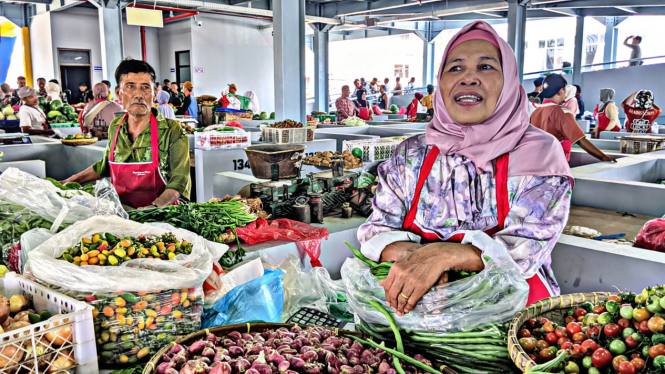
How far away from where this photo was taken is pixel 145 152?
3.13m

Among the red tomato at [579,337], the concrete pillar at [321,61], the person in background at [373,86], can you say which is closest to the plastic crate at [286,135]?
the red tomato at [579,337]

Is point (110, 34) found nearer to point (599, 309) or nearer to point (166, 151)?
point (166, 151)

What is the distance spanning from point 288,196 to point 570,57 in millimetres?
24288

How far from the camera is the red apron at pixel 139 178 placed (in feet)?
10.3

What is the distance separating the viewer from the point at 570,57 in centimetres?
2406

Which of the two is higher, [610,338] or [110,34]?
[110,34]

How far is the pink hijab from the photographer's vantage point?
1.60 meters

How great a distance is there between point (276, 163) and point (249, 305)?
6.56ft

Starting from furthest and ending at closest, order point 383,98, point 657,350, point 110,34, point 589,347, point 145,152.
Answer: point 383,98 → point 110,34 → point 145,152 → point 589,347 → point 657,350

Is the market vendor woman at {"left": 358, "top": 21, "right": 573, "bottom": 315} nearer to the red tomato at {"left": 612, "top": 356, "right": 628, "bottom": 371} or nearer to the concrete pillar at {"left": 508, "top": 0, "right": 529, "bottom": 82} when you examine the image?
the red tomato at {"left": 612, "top": 356, "right": 628, "bottom": 371}

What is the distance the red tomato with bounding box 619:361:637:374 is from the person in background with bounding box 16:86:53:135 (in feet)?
24.9

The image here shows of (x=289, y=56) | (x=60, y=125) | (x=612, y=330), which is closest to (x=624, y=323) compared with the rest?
(x=612, y=330)

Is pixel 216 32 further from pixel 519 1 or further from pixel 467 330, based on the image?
pixel 467 330

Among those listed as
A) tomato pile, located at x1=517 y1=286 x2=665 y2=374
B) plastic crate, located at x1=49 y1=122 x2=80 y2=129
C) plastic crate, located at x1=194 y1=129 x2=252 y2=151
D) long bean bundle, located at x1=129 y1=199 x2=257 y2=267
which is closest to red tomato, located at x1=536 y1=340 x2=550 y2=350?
tomato pile, located at x1=517 y1=286 x2=665 y2=374
